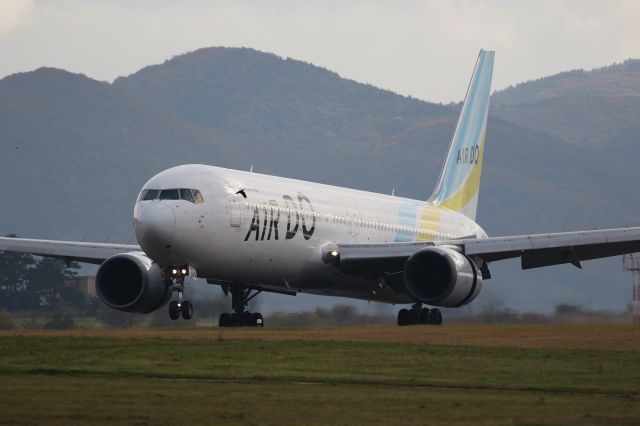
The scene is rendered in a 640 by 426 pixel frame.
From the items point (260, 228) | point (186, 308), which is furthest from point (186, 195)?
point (186, 308)

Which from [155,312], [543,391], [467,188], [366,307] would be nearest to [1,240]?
[155,312]

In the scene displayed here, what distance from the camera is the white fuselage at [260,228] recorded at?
37.9m

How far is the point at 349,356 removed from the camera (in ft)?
93.2

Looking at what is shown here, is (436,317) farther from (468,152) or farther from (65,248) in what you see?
(468,152)

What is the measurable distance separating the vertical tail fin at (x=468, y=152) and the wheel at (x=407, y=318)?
9.63 meters

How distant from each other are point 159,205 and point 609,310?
1716 cm

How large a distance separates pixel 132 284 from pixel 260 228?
4.49 metres

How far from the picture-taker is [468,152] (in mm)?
55938

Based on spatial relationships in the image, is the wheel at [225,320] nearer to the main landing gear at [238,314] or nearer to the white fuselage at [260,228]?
the main landing gear at [238,314]

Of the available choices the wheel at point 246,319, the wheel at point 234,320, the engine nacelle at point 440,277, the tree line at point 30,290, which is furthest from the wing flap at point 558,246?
the tree line at point 30,290

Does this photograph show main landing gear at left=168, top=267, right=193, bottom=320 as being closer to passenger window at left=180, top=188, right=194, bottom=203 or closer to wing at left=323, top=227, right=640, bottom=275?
passenger window at left=180, top=188, right=194, bottom=203

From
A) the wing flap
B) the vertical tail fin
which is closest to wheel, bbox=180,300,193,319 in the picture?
the wing flap

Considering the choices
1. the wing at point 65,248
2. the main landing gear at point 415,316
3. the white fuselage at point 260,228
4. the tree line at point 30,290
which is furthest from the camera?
the tree line at point 30,290

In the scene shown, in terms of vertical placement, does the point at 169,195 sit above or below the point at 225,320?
above
